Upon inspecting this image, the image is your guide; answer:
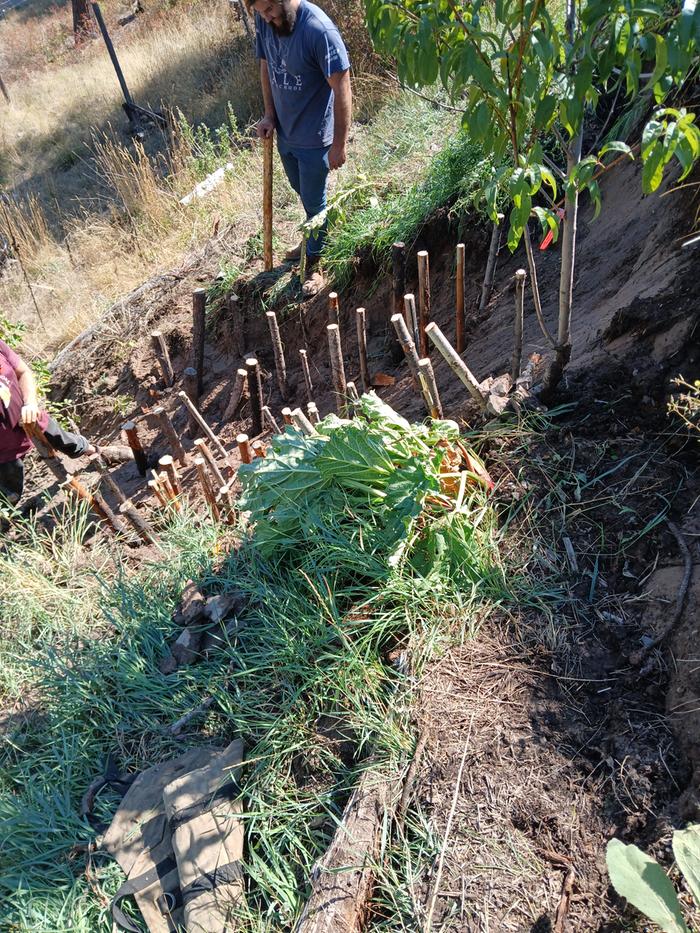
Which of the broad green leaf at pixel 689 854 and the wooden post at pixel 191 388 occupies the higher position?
the broad green leaf at pixel 689 854

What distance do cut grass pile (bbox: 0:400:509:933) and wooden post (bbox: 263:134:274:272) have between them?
3087mm

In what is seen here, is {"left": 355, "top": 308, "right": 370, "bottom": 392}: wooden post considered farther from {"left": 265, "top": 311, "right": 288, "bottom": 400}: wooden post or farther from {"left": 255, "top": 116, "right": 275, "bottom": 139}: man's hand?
{"left": 255, "top": 116, "right": 275, "bottom": 139}: man's hand

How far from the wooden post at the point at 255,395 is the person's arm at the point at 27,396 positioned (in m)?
1.40

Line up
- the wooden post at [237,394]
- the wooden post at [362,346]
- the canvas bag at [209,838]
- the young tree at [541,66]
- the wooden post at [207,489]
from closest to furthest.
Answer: the young tree at [541,66], the canvas bag at [209,838], the wooden post at [207,489], the wooden post at [362,346], the wooden post at [237,394]

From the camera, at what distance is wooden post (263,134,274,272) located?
16.6ft

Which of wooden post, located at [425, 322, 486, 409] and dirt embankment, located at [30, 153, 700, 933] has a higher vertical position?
wooden post, located at [425, 322, 486, 409]

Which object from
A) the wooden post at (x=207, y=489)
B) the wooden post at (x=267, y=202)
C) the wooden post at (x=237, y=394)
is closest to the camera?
the wooden post at (x=207, y=489)

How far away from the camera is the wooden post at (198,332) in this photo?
5.07 m

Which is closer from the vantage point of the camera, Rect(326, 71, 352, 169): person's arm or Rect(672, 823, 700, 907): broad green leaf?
Rect(672, 823, 700, 907): broad green leaf

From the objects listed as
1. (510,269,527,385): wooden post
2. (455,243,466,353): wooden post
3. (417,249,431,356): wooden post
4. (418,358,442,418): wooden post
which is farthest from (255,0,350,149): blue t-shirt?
(418,358,442,418): wooden post

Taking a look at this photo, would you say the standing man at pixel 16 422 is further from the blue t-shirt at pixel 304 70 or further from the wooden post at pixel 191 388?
the blue t-shirt at pixel 304 70

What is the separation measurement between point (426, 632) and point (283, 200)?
16.6ft

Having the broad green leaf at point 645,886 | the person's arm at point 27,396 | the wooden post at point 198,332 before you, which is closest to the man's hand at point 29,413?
the person's arm at point 27,396

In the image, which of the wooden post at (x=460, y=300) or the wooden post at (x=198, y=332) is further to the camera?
the wooden post at (x=198, y=332)
